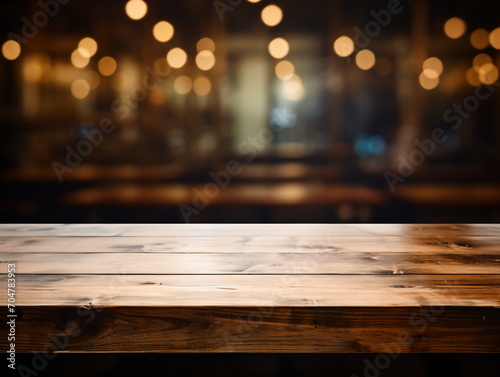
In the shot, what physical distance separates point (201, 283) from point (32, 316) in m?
0.33

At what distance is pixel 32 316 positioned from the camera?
85 cm

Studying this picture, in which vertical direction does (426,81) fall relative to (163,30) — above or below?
below

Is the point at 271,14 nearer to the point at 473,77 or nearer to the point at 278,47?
the point at 278,47

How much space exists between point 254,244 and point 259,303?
50 cm

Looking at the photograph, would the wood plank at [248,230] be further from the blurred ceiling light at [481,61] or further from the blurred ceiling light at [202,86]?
the blurred ceiling light at [202,86]

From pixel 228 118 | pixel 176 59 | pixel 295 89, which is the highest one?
pixel 295 89

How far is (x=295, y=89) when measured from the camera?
8.45 m

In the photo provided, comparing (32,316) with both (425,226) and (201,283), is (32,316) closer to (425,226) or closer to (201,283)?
(201,283)

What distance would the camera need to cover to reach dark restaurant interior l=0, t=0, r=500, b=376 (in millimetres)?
3143

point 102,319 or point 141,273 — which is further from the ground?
point 141,273

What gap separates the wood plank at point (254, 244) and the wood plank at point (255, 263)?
5 cm

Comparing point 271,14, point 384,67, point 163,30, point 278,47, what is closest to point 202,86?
point 278,47
